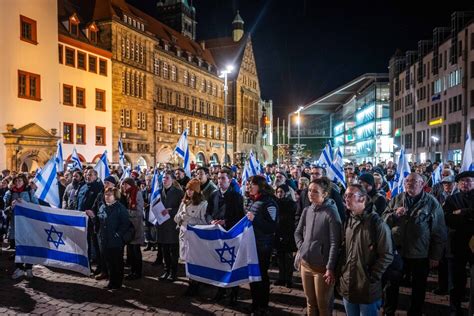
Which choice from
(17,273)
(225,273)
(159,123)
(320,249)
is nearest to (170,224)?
(225,273)

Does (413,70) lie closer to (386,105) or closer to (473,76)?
(386,105)

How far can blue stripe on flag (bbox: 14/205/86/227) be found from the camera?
314 inches

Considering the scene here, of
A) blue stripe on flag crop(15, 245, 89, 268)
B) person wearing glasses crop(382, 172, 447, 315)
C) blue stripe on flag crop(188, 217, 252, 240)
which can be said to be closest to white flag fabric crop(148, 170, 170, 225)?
blue stripe on flag crop(188, 217, 252, 240)

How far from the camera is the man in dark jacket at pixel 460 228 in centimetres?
597

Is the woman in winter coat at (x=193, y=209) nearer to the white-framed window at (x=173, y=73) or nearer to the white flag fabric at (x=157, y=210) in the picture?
the white flag fabric at (x=157, y=210)

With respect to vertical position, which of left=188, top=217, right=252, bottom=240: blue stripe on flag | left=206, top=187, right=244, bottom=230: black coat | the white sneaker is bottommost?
the white sneaker

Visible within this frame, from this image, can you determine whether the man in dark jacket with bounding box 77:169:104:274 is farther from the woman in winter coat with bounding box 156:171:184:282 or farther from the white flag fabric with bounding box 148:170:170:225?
the woman in winter coat with bounding box 156:171:184:282

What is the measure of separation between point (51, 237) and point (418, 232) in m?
6.46

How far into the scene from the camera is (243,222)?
6.34 metres

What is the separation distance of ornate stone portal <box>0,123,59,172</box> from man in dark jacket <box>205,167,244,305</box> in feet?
82.5

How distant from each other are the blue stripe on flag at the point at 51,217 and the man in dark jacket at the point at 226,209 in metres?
2.50

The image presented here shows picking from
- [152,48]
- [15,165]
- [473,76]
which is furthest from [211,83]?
[15,165]

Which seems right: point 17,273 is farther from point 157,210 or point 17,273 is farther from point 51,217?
point 157,210

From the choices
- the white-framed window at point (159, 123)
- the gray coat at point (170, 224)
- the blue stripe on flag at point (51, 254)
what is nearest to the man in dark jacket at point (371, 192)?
the gray coat at point (170, 224)
